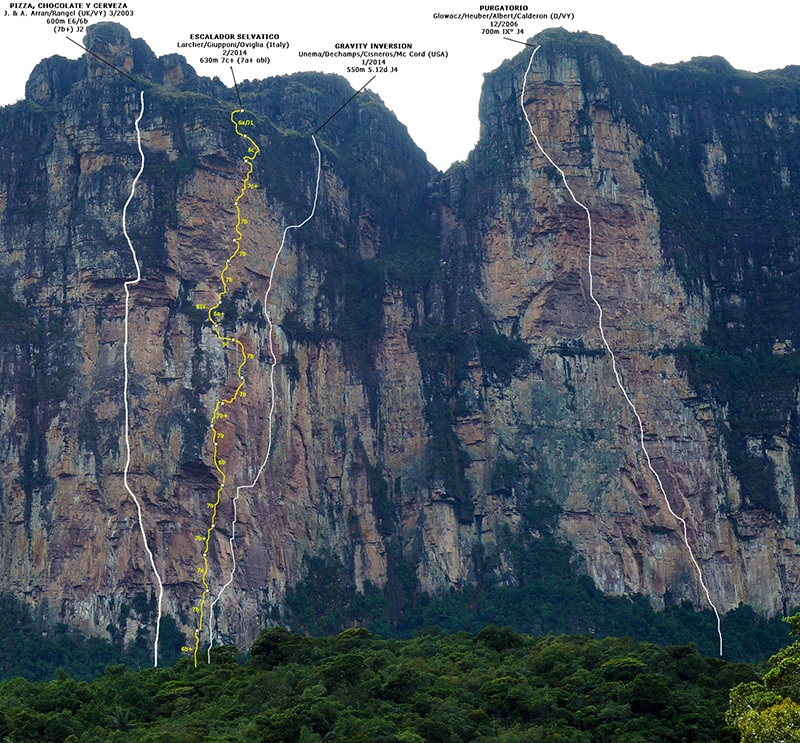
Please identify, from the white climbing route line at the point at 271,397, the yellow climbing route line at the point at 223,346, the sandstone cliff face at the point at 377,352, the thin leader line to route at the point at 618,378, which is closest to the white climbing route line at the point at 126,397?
the sandstone cliff face at the point at 377,352

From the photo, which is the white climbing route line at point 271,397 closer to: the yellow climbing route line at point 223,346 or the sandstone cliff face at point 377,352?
the sandstone cliff face at point 377,352

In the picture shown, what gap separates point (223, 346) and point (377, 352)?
1133cm

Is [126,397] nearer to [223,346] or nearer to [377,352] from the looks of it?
[223,346]

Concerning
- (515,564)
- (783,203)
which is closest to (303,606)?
(515,564)

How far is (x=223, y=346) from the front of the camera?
89.0m

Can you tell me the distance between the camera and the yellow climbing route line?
8425 cm

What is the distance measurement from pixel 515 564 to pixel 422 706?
102 ft

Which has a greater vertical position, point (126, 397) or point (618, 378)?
point (618, 378)

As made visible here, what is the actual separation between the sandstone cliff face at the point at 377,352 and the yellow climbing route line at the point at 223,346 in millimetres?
336

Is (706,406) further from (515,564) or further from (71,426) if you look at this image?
(71,426)

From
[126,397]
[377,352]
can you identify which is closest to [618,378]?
[377,352]

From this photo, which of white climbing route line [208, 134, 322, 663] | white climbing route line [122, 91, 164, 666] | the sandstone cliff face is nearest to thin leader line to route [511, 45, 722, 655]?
the sandstone cliff face

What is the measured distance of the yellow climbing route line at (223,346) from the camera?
84.2 meters

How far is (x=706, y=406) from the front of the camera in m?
95.1
